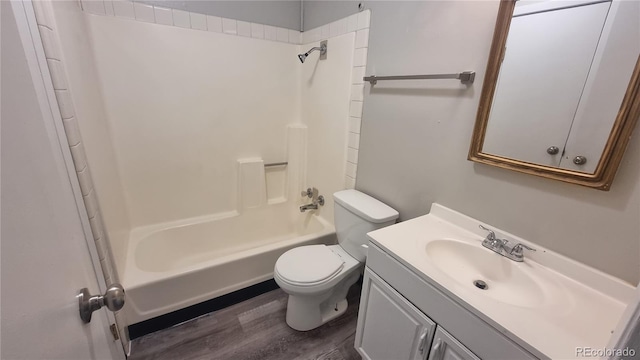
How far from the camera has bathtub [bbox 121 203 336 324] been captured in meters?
1.49

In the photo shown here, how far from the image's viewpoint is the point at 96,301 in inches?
22.6

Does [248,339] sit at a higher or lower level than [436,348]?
lower

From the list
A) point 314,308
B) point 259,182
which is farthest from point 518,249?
point 259,182

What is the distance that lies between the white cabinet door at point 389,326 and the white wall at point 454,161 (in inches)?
20.6

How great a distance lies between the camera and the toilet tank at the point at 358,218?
1461 mm

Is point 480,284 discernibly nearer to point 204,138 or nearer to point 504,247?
point 504,247

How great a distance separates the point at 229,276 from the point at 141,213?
34.9 inches

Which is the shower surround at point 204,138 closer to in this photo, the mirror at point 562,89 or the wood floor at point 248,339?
the wood floor at point 248,339

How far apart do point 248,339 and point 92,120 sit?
4.91ft

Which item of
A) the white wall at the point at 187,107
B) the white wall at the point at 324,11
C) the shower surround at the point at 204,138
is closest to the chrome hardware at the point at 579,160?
the shower surround at the point at 204,138

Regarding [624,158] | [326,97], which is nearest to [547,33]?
[624,158]

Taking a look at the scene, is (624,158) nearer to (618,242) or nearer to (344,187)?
(618,242)

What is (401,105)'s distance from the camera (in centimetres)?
145

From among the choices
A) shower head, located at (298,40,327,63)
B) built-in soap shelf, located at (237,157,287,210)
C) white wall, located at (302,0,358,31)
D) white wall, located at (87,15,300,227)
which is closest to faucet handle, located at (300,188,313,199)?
built-in soap shelf, located at (237,157,287,210)
